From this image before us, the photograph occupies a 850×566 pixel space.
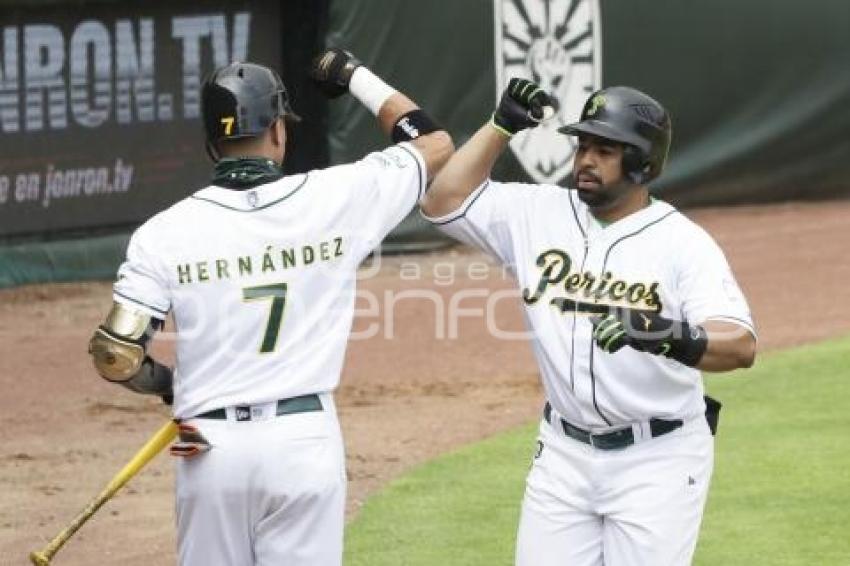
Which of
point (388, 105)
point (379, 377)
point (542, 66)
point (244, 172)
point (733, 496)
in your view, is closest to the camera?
point (244, 172)

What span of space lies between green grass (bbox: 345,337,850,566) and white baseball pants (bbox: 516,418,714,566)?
6.82 feet

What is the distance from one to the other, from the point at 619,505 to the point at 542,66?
29.3 feet

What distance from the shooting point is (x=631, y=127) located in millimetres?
5262

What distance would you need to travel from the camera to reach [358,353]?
1122 cm

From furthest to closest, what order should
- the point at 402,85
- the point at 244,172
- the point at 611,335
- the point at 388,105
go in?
the point at 402,85
the point at 388,105
the point at 244,172
the point at 611,335

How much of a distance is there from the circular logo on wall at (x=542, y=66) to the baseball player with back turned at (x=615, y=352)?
27.4ft

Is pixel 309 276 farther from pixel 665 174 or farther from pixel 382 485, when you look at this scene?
pixel 665 174

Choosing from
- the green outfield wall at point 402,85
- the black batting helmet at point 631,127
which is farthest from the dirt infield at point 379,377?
the black batting helmet at point 631,127

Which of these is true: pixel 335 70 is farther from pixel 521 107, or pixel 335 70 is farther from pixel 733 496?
pixel 733 496

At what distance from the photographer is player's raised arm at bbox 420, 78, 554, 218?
5340 mm

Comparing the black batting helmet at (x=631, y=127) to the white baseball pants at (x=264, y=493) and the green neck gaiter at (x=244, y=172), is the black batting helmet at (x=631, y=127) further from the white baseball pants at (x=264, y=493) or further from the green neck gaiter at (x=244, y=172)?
the white baseball pants at (x=264, y=493)

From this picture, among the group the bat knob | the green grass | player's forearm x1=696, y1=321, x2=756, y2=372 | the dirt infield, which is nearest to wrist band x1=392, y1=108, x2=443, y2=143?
player's forearm x1=696, y1=321, x2=756, y2=372

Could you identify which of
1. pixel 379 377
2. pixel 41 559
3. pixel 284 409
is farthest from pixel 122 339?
pixel 379 377

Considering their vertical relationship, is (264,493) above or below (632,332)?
below
